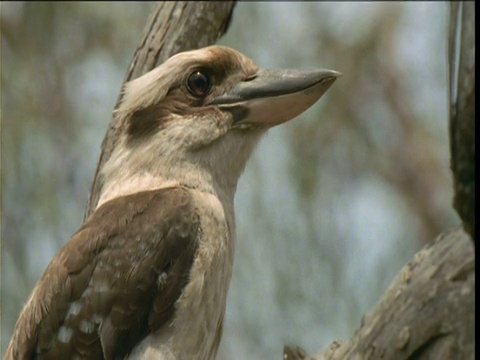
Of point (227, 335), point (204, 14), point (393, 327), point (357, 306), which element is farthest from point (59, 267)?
point (357, 306)

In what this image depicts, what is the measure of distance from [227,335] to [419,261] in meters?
1.91

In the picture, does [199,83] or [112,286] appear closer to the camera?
[112,286]

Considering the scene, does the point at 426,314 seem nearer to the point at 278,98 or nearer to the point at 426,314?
the point at 426,314

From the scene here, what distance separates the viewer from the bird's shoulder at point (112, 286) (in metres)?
2.96

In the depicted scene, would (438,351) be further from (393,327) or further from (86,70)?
(86,70)

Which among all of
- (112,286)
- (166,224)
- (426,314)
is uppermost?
(166,224)

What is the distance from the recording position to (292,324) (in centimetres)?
509

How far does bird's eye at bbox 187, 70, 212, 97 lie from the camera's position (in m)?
3.47

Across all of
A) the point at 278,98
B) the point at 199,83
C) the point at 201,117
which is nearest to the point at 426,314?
the point at 278,98

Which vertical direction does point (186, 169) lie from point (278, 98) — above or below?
below

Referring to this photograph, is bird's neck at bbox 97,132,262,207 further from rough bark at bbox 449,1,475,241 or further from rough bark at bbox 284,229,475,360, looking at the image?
rough bark at bbox 449,1,475,241

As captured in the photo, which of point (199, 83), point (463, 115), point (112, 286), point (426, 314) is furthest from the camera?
point (199, 83)

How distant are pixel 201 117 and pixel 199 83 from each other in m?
0.14

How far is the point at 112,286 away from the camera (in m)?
2.99
